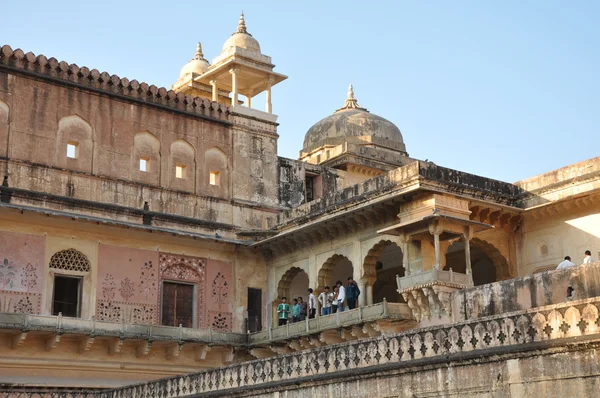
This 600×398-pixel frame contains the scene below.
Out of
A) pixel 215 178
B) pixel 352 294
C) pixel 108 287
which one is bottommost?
pixel 352 294

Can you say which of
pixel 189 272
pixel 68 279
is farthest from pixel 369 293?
pixel 68 279

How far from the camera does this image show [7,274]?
49.3 feet

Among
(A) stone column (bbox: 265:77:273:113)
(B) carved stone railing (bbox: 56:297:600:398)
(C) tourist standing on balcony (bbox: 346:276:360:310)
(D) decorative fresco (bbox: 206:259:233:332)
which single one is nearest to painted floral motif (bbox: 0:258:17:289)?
(D) decorative fresco (bbox: 206:259:233:332)

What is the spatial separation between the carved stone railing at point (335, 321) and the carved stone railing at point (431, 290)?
29cm

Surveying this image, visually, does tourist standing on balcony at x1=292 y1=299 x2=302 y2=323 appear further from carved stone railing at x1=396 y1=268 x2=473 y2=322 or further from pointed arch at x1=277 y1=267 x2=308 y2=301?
carved stone railing at x1=396 y1=268 x2=473 y2=322

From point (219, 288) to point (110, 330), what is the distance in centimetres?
281

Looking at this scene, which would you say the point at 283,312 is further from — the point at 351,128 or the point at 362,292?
the point at 351,128

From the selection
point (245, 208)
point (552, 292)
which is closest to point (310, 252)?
point (245, 208)

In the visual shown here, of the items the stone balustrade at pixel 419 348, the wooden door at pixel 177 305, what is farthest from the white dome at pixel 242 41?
the stone balustrade at pixel 419 348

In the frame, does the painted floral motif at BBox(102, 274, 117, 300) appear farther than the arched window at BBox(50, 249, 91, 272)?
Yes

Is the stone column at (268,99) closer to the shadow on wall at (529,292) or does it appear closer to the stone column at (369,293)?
the stone column at (369,293)

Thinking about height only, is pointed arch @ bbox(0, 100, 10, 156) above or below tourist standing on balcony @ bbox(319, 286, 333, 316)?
above

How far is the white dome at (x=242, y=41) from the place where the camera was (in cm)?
1917

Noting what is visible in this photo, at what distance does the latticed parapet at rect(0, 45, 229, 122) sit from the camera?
16156mm
